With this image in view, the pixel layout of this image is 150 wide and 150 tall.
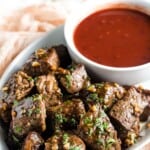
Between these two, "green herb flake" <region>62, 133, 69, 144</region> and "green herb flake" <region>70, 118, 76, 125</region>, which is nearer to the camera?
"green herb flake" <region>62, 133, 69, 144</region>

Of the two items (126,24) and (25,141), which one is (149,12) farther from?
(25,141)

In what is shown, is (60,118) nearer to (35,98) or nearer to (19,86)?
(35,98)

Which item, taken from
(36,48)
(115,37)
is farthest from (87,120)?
(36,48)

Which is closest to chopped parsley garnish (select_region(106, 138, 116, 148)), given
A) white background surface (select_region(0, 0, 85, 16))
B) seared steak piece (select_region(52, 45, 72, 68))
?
seared steak piece (select_region(52, 45, 72, 68))

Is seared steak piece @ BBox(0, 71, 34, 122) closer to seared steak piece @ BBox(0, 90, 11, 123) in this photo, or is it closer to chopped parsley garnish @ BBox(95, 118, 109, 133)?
seared steak piece @ BBox(0, 90, 11, 123)

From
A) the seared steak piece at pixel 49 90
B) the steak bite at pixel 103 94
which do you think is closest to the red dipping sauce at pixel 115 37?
the steak bite at pixel 103 94

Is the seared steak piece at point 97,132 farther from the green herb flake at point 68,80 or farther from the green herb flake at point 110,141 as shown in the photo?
the green herb flake at point 68,80

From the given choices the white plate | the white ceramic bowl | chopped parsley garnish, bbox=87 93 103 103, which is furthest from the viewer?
the white plate
